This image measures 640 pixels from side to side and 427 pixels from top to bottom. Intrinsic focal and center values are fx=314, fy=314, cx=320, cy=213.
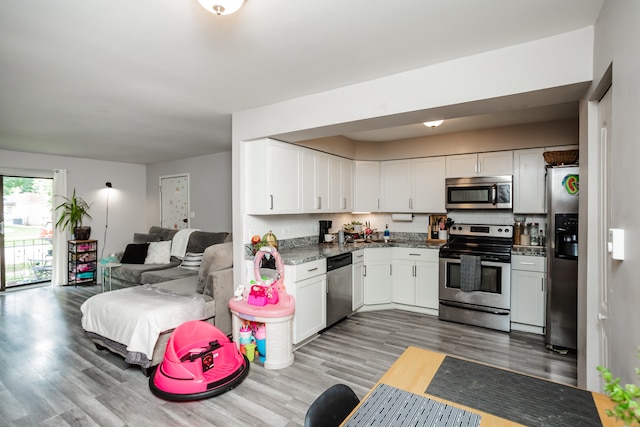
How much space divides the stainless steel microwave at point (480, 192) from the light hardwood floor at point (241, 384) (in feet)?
5.05

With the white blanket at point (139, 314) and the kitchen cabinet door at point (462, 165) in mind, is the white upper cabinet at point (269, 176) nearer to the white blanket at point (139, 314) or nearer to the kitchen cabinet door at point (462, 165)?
the white blanket at point (139, 314)

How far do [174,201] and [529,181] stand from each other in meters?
6.20

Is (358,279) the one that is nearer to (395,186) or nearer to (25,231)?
(395,186)

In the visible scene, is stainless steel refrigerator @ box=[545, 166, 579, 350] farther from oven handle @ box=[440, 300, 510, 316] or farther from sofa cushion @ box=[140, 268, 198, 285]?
sofa cushion @ box=[140, 268, 198, 285]

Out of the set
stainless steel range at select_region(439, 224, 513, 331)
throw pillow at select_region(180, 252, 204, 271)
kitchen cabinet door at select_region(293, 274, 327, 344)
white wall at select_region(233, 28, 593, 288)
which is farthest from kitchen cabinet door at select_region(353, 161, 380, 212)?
throw pillow at select_region(180, 252, 204, 271)

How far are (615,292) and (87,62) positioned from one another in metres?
3.37

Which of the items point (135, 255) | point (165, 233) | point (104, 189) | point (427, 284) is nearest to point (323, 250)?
point (427, 284)

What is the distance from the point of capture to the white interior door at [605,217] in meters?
1.61

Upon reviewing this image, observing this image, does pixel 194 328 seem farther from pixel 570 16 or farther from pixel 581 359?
pixel 570 16

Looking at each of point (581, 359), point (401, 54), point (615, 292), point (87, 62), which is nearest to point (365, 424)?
point (615, 292)

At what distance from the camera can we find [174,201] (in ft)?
21.4

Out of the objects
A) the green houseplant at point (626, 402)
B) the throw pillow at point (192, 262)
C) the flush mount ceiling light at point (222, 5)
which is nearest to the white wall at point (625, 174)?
the green houseplant at point (626, 402)

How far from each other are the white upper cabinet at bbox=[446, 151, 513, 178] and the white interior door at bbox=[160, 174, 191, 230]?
484 cm

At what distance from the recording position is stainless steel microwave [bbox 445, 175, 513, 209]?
3961 millimetres
